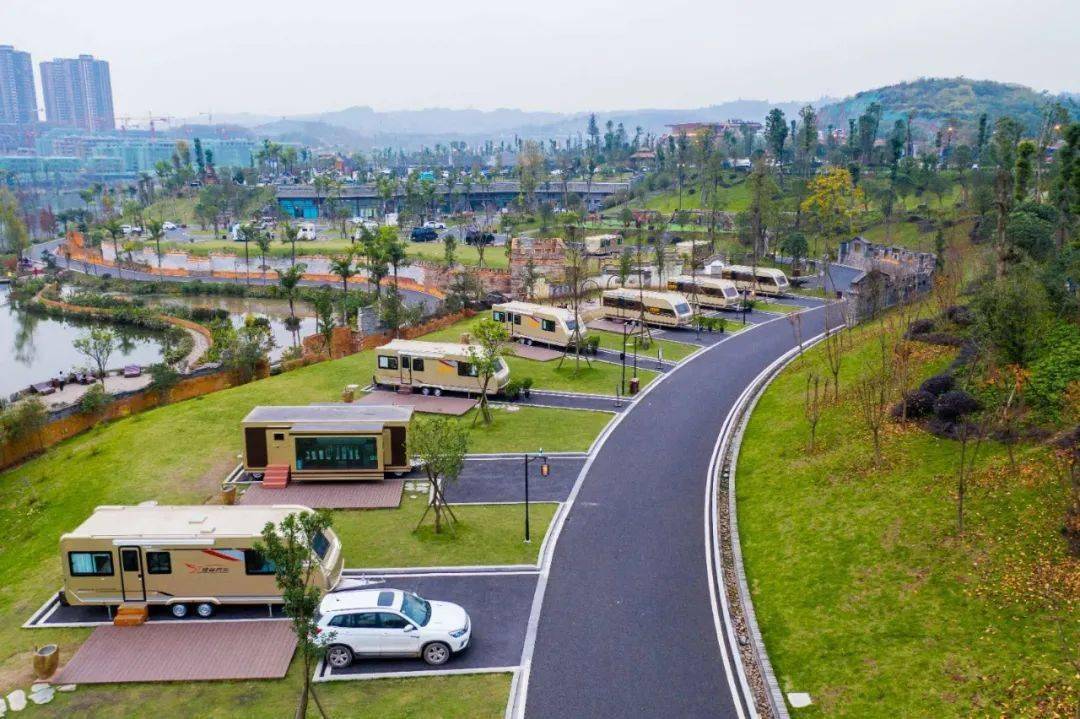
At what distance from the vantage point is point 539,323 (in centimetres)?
4653

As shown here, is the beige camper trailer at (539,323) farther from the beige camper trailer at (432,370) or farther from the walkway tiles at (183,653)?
the walkway tiles at (183,653)

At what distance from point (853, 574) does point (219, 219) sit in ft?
459

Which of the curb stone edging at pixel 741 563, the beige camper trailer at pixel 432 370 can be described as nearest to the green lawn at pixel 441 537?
the curb stone edging at pixel 741 563

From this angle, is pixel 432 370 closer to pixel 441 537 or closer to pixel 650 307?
pixel 441 537

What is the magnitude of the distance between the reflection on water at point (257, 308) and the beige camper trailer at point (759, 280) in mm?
35744

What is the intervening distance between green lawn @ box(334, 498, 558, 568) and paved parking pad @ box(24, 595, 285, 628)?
291cm

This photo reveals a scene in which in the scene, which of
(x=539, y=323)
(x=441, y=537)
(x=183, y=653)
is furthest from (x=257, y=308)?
(x=183, y=653)

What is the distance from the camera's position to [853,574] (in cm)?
1931

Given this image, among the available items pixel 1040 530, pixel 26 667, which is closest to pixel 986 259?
pixel 1040 530

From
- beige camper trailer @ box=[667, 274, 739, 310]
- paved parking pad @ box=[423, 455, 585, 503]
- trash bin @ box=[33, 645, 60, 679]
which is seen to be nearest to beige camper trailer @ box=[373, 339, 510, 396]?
paved parking pad @ box=[423, 455, 585, 503]

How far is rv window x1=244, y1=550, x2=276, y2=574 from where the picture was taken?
63.0ft

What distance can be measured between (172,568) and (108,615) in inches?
87.2

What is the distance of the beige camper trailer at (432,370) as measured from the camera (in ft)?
120

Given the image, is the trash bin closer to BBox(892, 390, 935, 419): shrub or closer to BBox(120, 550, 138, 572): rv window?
BBox(120, 550, 138, 572): rv window
